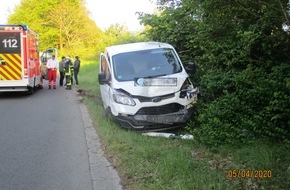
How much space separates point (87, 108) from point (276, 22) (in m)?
7.78

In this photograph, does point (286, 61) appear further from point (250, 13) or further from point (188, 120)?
point (188, 120)

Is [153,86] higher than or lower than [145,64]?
lower

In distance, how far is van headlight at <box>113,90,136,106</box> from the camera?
322 inches

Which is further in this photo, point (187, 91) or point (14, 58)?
point (14, 58)

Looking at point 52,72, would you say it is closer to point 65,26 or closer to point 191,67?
point 191,67

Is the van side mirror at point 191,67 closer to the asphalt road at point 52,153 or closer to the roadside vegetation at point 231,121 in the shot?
the roadside vegetation at point 231,121

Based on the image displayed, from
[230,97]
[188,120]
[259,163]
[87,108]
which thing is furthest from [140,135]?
[87,108]

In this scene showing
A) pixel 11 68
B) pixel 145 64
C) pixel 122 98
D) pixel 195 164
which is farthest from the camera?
pixel 11 68

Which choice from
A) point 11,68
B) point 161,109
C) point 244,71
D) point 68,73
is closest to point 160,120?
point 161,109

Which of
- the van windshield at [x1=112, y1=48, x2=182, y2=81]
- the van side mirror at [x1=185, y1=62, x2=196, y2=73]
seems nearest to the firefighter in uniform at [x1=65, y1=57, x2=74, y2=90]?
the van windshield at [x1=112, y1=48, x2=182, y2=81]

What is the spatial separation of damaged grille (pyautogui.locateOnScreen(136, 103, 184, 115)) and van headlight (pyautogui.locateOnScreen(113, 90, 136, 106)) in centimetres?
25

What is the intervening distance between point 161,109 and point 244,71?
6.80 feet

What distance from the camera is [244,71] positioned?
681 centimetres

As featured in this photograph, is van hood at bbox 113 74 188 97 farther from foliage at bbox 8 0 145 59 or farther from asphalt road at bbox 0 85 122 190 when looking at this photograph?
foliage at bbox 8 0 145 59
